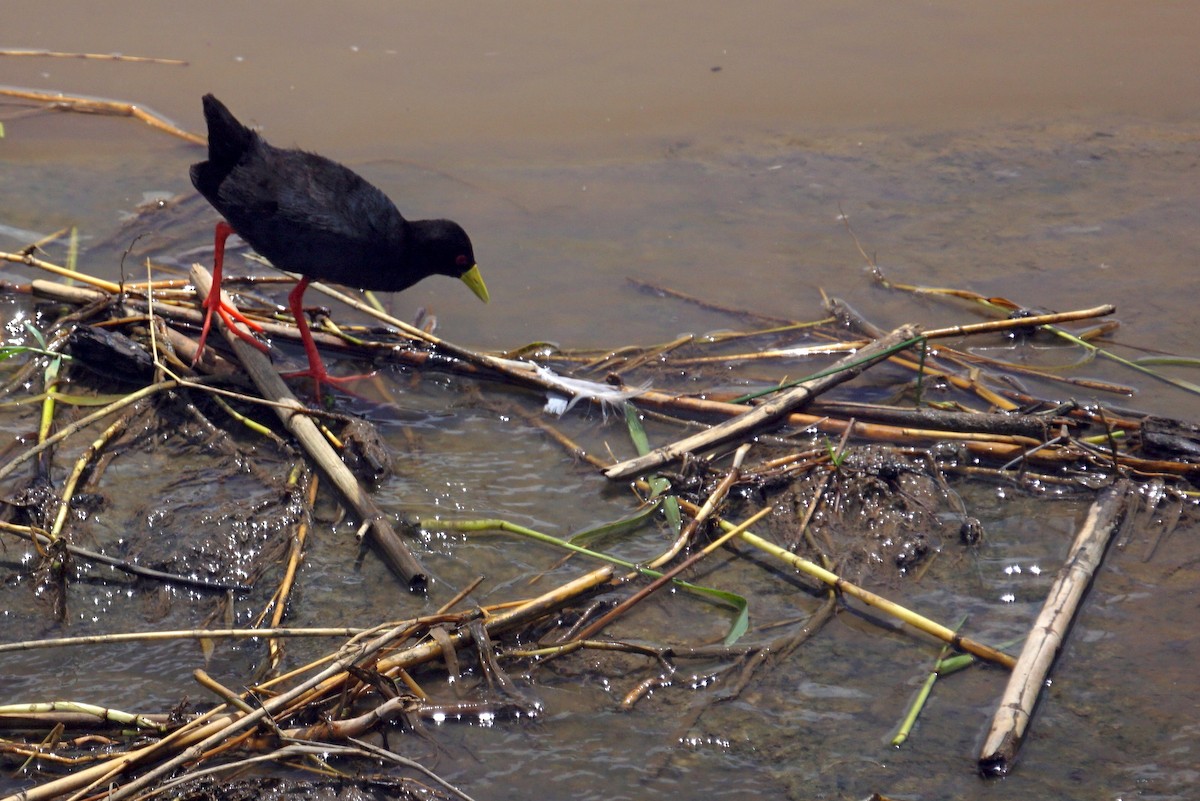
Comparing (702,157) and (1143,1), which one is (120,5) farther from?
(1143,1)

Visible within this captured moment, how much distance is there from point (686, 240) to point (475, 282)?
54.0 inches

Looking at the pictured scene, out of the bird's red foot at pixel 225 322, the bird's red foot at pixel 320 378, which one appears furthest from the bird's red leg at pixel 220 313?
the bird's red foot at pixel 320 378

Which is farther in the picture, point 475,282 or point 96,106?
point 96,106

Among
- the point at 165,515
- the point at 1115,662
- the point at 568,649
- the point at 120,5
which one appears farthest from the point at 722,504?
the point at 120,5

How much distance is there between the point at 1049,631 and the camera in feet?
10.2

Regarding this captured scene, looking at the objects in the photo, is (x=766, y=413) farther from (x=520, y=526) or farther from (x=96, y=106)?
(x=96, y=106)

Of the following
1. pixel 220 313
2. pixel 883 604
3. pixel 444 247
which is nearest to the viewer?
pixel 883 604

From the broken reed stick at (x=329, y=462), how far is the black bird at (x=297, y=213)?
0.15 meters

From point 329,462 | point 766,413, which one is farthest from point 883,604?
point 329,462

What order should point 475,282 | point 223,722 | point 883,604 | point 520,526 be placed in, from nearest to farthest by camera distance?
point 223,722 < point 883,604 < point 520,526 < point 475,282

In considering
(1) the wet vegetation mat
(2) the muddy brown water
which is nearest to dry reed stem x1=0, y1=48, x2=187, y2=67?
(2) the muddy brown water

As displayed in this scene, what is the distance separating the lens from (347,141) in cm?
678

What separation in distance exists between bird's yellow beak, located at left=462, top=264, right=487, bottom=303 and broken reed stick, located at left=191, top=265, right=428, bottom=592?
1115 mm

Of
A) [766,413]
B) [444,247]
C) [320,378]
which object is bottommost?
[320,378]
